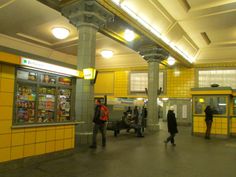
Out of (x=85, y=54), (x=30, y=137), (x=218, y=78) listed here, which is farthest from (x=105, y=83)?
(x=30, y=137)

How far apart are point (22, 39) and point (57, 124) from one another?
11.5 meters

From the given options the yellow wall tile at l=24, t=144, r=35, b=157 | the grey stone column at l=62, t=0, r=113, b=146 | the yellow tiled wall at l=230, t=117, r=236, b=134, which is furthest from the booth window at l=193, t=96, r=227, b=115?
the yellow wall tile at l=24, t=144, r=35, b=157

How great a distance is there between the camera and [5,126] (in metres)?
4.58

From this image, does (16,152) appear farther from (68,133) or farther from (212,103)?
(212,103)

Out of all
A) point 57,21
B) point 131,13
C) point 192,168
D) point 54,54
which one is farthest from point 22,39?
point 192,168

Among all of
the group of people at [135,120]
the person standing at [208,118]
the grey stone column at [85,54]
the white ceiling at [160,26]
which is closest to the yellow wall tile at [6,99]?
the grey stone column at [85,54]

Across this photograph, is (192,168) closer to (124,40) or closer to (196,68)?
(124,40)

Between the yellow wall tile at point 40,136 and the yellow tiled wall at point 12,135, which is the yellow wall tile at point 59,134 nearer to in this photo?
the yellow tiled wall at point 12,135

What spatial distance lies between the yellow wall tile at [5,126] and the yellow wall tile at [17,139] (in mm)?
179

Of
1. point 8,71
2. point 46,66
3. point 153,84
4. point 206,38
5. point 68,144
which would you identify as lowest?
point 68,144

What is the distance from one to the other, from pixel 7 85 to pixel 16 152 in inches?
55.4

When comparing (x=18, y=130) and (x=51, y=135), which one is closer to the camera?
(x=18, y=130)

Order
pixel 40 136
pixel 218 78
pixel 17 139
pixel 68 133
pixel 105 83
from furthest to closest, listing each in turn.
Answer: pixel 105 83
pixel 218 78
pixel 68 133
pixel 40 136
pixel 17 139

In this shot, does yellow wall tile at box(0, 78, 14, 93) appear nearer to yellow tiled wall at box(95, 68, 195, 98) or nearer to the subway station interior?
the subway station interior
